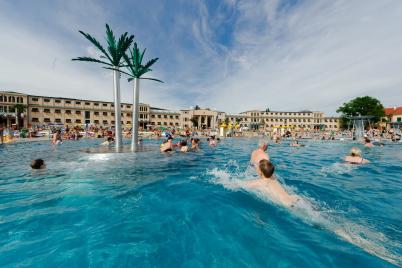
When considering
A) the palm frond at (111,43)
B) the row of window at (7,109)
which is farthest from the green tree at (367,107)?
the row of window at (7,109)

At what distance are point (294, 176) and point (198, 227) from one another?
5471 millimetres

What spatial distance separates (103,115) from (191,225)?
7385 cm

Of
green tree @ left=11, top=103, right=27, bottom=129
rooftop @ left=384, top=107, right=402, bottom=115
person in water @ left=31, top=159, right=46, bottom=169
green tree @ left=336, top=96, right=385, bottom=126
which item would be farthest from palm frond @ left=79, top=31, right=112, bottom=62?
rooftop @ left=384, top=107, right=402, bottom=115

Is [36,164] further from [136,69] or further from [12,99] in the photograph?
[12,99]

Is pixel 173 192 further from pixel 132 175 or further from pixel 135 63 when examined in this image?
pixel 135 63

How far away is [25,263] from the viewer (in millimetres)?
2666

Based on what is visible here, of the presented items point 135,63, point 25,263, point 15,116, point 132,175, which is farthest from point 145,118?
point 25,263

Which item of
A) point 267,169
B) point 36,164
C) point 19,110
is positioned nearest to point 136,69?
point 36,164

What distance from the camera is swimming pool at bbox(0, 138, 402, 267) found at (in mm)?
2809

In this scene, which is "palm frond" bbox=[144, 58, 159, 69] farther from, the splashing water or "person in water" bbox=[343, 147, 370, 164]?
"person in water" bbox=[343, 147, 370, 164]

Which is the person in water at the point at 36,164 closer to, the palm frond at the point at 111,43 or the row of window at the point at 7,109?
the palm frond at the point at 111,43

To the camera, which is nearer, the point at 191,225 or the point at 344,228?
the point at 344,228

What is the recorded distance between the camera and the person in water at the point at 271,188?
174 inches

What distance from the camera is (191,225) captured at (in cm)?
379
